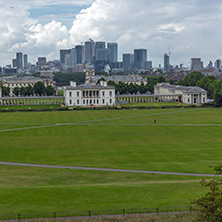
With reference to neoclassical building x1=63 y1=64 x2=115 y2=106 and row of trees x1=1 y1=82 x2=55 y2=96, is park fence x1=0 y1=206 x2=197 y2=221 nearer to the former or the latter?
neoclassical building x1=63 y1=64 x2=115 y2=106

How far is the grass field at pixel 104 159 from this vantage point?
32.9m

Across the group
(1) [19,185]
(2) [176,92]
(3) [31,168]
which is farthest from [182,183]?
(2) [176,92]

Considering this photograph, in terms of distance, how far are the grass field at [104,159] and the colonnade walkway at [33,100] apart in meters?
61.4

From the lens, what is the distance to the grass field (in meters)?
32.9

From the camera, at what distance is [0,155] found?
56.1 m

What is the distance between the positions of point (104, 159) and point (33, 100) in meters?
119

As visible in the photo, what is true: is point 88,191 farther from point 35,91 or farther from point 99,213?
point 35,91

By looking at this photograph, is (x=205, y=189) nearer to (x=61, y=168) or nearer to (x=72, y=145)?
(x=61, y=168)

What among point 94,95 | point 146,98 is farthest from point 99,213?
point 146,98

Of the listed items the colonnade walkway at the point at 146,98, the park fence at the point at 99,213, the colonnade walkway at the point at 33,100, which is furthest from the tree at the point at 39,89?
the park fence at the point at 99,213

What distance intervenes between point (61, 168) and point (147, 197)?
16.8m

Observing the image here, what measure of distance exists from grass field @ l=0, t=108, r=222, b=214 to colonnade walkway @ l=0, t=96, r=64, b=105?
201 ft

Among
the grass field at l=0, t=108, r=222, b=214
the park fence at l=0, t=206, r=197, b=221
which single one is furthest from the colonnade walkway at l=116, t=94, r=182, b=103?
the park fence at l=0, t=206, r=197, b=221

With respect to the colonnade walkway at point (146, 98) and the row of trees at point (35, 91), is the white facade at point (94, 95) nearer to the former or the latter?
the colonnade walkway at point (146, 98)
